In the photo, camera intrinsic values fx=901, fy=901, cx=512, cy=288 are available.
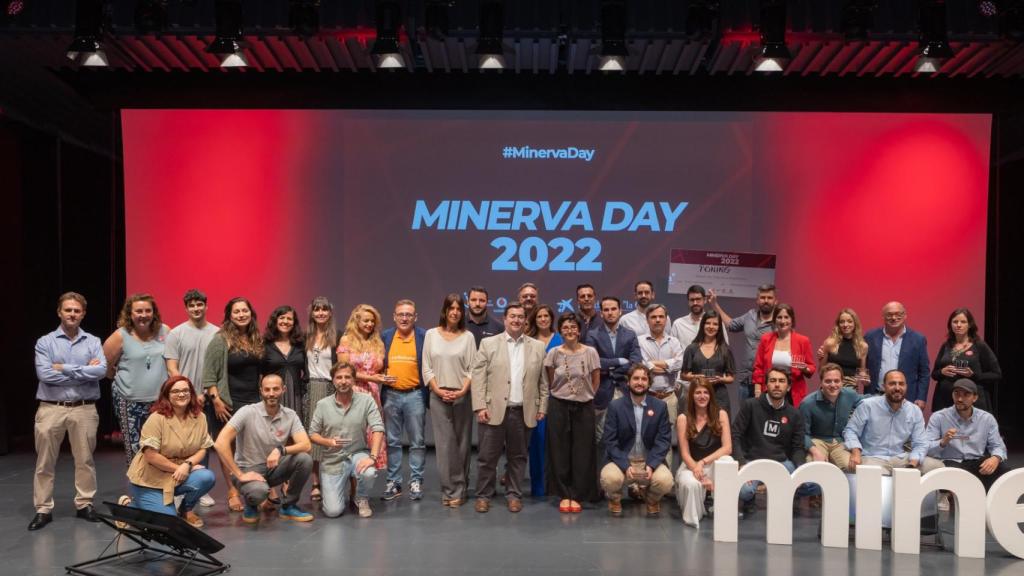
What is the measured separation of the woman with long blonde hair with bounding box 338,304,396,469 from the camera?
6.41m

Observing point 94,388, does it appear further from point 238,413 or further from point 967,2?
point 967,2

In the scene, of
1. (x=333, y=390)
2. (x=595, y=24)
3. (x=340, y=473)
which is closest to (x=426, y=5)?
(x=595, y=24)

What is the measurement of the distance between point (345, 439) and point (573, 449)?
5.19 feet

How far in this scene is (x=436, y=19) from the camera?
7102 mm

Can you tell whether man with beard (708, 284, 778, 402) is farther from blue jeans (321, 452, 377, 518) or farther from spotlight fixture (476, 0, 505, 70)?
blue jeans (321, 452, 377, 518)

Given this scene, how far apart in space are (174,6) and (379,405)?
3.69m

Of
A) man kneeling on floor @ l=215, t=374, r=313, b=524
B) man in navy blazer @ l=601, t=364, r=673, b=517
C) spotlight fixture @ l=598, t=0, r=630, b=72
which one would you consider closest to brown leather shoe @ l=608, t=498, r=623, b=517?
man in navy blazer @ l=601, t=364, r=673, b=517

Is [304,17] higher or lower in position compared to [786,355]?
higher

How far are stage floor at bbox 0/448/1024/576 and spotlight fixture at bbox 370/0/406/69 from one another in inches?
133

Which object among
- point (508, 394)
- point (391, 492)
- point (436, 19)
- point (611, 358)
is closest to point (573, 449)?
point (508, 394)

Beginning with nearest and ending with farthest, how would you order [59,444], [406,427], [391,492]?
[59,444] < [391,492] < [406,427]

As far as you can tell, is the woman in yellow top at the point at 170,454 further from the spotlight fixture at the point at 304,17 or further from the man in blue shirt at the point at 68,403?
the spotlight fixture at the point at 304,17

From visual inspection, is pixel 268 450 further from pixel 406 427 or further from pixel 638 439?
pixel 638 439

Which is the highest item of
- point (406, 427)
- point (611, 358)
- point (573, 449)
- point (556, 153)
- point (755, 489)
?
point (556, 153)
